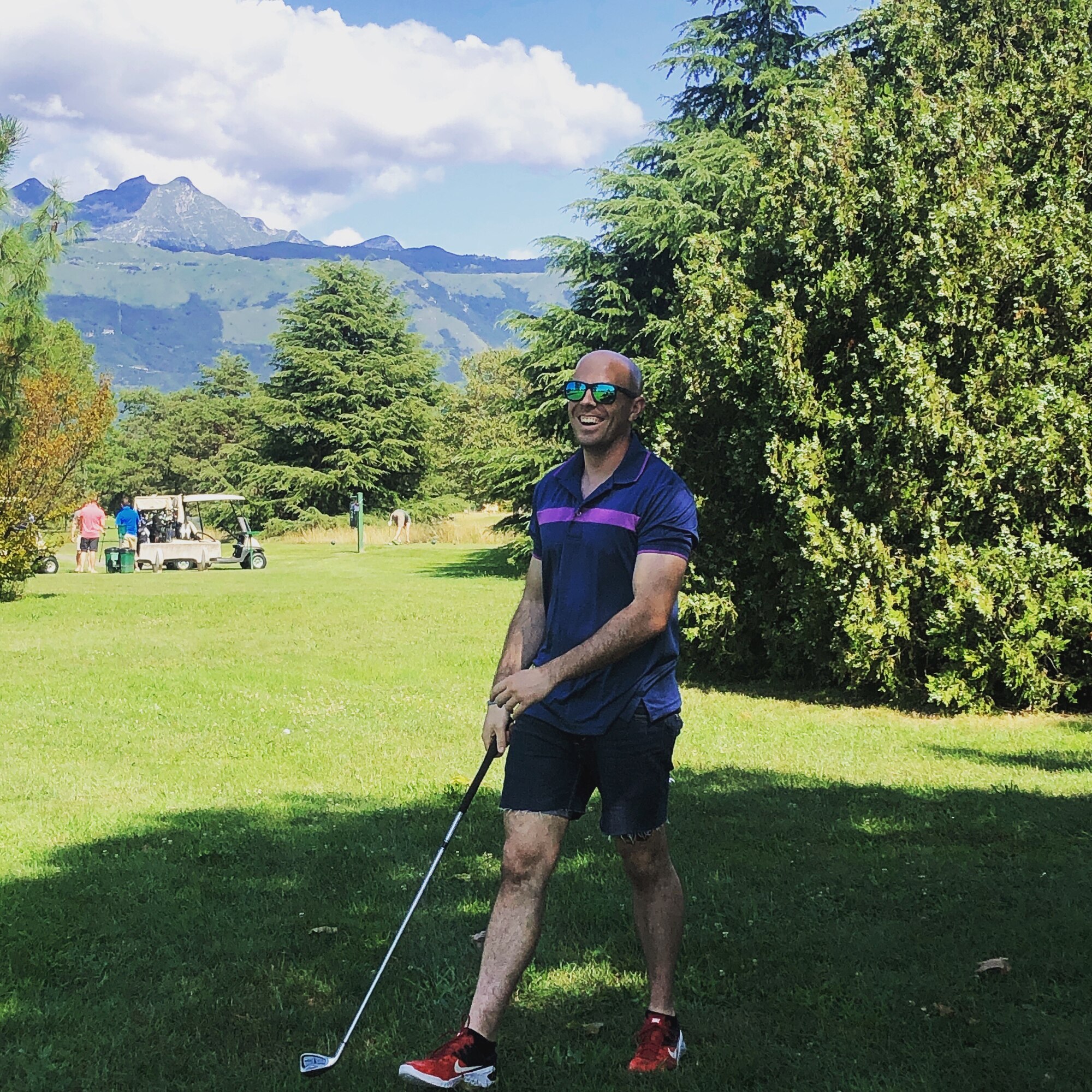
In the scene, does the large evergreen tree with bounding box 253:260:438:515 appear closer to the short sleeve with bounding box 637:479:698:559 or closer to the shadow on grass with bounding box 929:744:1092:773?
the shadow on grass with bounding box 929:744:1092:773

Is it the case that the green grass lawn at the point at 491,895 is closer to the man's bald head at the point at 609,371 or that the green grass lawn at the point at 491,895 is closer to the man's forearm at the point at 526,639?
the man's forearm at the point at 526,639

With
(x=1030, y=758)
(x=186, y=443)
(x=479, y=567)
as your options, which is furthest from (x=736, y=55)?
(x=186, y=443)

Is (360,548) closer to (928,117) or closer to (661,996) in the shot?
(928,117)

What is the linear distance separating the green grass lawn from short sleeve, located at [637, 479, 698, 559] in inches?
60.4

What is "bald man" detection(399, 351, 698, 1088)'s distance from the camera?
3297 millimetres

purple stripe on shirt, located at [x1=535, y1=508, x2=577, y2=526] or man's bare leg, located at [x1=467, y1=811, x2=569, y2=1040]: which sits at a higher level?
purple stripe on shirt, located at [x1=535, y1=508, x2=577, y2=526]

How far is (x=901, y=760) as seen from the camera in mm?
8125

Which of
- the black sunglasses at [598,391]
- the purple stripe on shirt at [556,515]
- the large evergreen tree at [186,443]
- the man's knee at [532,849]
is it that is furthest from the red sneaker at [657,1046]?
the large evergreen tree at [186,443]

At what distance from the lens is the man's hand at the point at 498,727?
345cm

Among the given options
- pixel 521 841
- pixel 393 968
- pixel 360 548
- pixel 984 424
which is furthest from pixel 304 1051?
pixel 360 548

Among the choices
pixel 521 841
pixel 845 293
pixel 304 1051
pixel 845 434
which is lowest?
pixel 304 1051

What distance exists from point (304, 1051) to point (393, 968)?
26.3 inches

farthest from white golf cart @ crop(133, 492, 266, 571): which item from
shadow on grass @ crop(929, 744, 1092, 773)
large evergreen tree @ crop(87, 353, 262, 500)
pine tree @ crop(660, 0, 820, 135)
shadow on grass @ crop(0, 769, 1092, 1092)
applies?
large evergreen tree @ crop(87, 353, 262, 500)

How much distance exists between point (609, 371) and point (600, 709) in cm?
98
